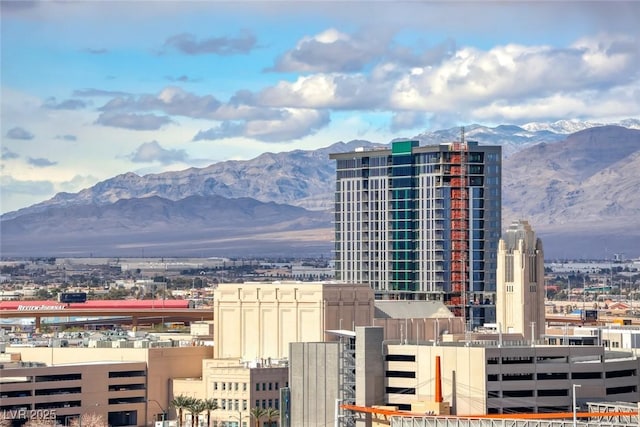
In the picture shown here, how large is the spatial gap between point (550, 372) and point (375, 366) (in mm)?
15686

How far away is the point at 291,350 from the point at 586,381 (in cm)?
2882

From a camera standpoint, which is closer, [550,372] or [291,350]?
[550,372]

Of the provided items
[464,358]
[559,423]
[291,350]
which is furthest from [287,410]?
[559,423]

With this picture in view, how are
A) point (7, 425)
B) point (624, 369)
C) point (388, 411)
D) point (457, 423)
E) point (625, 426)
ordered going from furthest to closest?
point (7, 425)
point (624, 369)
point (388, 411)
point (457, 423)
point (625, 426)

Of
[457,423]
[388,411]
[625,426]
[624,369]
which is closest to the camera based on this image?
[625,426]

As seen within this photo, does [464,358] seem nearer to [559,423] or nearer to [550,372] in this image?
[550,372]

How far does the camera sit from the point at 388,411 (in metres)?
176

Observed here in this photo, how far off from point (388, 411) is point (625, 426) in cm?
3110

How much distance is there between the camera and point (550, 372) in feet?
591

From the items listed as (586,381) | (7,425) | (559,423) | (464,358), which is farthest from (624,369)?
(7,425)

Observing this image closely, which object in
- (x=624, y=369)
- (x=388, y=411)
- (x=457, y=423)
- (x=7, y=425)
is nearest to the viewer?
(x=457, y=423)

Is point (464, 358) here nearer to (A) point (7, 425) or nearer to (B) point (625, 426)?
(B) point (625, 426)

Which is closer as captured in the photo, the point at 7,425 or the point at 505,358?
the point at 505,358

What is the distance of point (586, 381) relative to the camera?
598 ft
